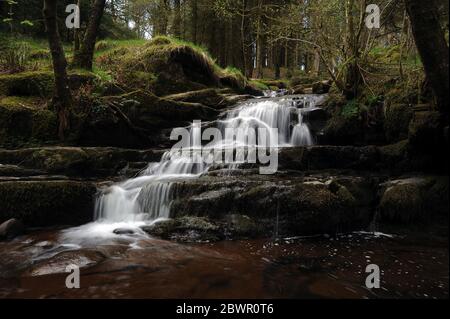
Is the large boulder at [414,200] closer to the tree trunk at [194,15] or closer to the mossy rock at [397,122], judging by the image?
the mossy rock at [397,122]

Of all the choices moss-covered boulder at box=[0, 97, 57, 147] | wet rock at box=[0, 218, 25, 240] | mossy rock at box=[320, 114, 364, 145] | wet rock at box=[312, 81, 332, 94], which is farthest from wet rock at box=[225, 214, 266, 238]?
wet rock at box=[312, 81, 332, 94]

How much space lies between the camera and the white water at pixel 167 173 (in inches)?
252

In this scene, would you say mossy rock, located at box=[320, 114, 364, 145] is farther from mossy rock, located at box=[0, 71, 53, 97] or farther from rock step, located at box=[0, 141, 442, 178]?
mossy rock, located at box=[0, 71, 53, 97]

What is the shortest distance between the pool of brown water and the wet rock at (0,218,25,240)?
0.28 m

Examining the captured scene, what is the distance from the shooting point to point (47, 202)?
20.6 feet

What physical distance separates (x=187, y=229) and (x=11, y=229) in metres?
2.81

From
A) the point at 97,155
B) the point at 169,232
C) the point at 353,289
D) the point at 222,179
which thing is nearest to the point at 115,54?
the point at 97,155

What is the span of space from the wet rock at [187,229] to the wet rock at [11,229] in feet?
6.64

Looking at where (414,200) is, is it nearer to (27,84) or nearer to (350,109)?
(350,109)

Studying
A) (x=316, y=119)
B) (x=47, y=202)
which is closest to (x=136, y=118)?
(x=47, y=202)

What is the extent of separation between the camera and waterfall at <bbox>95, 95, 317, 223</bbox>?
649cm
